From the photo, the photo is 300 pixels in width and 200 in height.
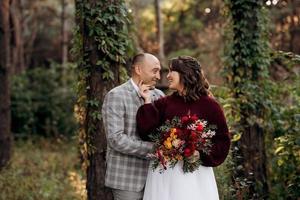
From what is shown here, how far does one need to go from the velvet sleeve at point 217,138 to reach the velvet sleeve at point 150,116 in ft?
1.37

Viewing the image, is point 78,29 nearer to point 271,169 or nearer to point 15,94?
point 271,169

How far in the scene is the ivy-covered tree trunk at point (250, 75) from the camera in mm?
8758

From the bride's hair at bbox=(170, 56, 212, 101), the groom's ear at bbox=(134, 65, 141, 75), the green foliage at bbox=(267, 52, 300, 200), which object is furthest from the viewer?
the green foliage at bbox=(267, 52, 300, 200)

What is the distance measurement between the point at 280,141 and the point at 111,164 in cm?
305

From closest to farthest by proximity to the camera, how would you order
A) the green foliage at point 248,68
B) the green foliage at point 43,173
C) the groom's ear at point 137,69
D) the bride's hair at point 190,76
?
1. the bride's hair at point 190,76
2. the groom's ear at point 137,69
3. the green foliage at point 248,68
4. the green foliage at point 43,173

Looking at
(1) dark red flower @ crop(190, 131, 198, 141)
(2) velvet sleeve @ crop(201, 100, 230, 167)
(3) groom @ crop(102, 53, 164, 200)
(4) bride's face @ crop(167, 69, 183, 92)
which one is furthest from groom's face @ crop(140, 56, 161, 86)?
(1) dark red flower @ crop(190, 131, 198, 141)

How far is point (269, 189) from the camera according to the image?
8.78 meters

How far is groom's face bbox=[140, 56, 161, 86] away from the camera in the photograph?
16.4ft

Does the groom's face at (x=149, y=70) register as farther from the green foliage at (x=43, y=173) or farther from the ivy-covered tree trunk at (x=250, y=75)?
the ivy-covered tree trunk at (x=250, y=75)

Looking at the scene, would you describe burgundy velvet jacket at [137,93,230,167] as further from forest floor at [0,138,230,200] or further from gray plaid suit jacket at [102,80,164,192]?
forest floor at [0,138,230,200]

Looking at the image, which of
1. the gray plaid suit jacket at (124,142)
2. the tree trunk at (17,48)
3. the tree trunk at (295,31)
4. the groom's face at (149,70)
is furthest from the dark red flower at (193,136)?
the tree trunk at (295,31)

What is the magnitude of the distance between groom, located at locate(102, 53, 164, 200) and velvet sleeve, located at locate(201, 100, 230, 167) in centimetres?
51

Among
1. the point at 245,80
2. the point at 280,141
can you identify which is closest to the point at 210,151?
the point at 280,141

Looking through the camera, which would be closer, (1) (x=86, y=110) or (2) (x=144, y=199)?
(2) (x=144, y=199)
